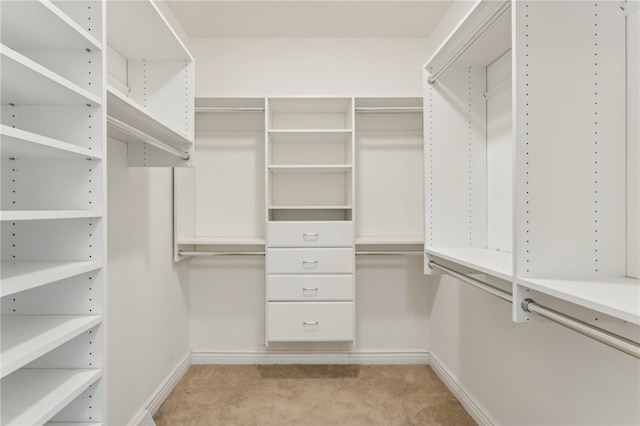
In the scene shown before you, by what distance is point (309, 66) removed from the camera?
2.63 m

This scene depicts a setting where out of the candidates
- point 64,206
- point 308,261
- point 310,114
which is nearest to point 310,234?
point 308,261

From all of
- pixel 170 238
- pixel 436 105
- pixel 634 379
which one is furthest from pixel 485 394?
pixel 170 238

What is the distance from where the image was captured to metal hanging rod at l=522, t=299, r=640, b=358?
0.72 metres

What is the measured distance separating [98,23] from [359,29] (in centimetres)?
194

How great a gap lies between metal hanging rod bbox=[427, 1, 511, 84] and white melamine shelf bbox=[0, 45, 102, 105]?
132 centimetres

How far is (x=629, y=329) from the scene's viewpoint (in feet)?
3.23

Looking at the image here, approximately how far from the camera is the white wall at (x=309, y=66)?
2.63 metres

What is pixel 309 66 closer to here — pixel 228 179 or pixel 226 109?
pixel 226 109

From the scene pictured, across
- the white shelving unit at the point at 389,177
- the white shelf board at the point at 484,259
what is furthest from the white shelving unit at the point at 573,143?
the white shelving unit at the point at 389,177

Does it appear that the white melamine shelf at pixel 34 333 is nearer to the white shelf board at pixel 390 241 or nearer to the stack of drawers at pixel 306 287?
the stack of drawers at pixel 306 287

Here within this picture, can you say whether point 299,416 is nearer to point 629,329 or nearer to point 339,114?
point 629,329

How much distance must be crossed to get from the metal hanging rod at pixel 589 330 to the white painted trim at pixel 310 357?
179cm

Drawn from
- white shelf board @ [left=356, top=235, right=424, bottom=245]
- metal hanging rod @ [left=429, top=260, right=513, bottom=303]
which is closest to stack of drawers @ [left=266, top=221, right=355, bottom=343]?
white shelf board @ [left=356, top=235, right=424, bottom=245]

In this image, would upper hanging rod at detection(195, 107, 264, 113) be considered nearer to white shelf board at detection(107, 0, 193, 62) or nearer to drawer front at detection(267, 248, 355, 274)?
white shelf board at detection(107, 0, 193, 62)
